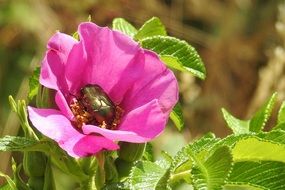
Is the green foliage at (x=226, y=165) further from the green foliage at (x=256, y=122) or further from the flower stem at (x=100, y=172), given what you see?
the green foliage at (x=256, y=122)

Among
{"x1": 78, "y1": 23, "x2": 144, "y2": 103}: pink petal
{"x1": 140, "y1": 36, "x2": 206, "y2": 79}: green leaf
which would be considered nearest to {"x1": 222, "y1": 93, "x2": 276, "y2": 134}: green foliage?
{"x1": 140, "y1": 36, "x2": 206, "y2": 79}: green leaf

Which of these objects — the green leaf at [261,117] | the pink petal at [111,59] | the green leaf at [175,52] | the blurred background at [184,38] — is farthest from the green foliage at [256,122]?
the blurred background at [184,38]

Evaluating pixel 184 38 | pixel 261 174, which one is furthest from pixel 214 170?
pixel 184 38

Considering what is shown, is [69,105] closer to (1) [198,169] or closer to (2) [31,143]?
(2) [31,143]

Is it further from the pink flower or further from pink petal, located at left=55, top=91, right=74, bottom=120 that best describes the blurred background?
pink petal, located at left=55, top=91, right=74, bottom=120

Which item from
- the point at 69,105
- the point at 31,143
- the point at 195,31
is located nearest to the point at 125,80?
the point at 69,105

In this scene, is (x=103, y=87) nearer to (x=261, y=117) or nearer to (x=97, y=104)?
(x=97, y=104)
